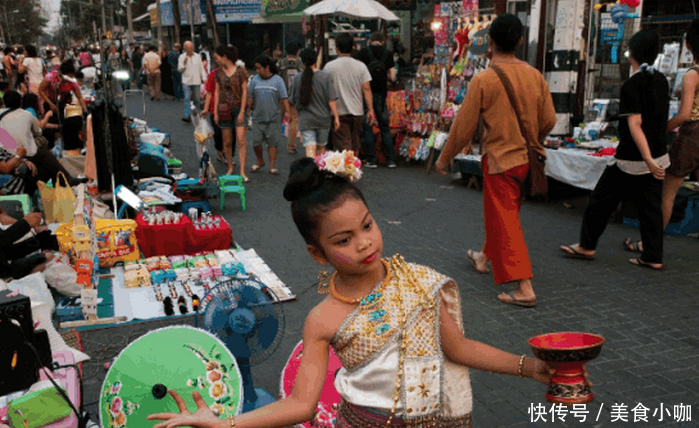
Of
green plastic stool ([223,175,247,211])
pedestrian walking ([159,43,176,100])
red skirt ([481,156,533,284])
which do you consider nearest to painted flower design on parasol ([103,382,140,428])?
red skirt ([481,156,533,284])

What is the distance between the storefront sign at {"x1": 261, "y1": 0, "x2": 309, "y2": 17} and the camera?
98.0ft

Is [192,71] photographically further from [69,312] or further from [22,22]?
[22,22]

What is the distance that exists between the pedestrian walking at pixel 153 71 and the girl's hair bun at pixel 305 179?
23194 mm

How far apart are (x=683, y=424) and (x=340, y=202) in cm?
268

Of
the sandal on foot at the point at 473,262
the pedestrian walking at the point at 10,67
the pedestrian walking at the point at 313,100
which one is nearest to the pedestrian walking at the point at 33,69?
the pedestrian walking at the point at 10,67

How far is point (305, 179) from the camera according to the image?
190cm

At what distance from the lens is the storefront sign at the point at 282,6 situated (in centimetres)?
2987

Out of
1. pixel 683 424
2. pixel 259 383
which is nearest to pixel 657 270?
pixel 683 424

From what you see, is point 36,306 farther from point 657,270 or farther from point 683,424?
point 657,270

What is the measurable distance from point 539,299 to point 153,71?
→ 72.1ft

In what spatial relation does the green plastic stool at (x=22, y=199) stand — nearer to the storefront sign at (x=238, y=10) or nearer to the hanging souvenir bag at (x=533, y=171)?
the hanging souvenir bag at (x=533, y=171)

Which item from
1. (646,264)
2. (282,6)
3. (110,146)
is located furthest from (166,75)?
(646,264)

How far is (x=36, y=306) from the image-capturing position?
13.8ft

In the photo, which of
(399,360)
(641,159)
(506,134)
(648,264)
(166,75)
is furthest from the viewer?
(166,75)
